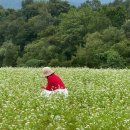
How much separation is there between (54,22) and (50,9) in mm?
12564

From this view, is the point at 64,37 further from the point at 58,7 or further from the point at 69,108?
the point at 69,108

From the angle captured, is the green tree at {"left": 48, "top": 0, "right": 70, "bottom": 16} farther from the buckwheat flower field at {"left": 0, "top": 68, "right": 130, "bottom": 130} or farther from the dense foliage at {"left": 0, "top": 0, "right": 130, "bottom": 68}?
the buckwheat flower field at {"left": 0, "top": 68, "right": 130, "bottom": 130}

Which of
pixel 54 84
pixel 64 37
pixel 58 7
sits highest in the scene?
pixel 58 7

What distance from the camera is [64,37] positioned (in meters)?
88.4

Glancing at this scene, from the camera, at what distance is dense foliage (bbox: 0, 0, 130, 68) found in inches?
2852

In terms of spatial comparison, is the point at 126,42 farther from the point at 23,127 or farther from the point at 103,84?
the point at 23,127

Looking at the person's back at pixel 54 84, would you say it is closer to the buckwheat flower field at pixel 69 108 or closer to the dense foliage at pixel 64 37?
the buckwheat flower field at pixel 69 108

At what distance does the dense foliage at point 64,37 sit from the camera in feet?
238

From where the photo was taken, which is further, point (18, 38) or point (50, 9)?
point (50, 9)

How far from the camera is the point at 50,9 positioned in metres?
120

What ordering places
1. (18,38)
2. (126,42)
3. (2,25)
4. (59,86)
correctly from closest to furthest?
(59,86) → (126,42) → (18,38) → (2,25)

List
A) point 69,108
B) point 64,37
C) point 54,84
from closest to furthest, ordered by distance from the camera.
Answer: point 69,108 < point 54,84 < point 64,37

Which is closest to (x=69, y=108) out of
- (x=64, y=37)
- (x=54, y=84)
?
(x=54, y=84)

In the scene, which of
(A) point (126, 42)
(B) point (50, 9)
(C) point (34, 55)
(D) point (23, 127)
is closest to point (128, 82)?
(D) point (23, 127)
